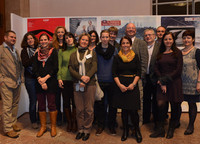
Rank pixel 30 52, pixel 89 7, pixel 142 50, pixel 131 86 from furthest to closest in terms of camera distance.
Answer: pixel 89 7 < pixel 30 52 < pixel 142 50 < pixel 131 86

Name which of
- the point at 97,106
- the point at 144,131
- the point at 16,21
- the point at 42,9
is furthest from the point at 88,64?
the point at 42,9

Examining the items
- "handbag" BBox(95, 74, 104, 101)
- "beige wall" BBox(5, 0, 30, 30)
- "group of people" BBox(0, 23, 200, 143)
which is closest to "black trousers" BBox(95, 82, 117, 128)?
"group of people" BBox(0, 23, 200, 143)

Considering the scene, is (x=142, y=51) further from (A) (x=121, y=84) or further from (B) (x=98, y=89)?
(B) (x=98, y=89)

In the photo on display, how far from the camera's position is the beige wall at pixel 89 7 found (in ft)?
18.2

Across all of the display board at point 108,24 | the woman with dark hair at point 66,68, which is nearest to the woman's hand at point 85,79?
the woman with dark hair at point 66,68

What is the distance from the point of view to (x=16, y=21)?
3609 mm

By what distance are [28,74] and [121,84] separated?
1602 millimetres

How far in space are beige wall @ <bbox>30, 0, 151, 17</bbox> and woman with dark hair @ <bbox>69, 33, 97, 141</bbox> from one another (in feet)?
11.1

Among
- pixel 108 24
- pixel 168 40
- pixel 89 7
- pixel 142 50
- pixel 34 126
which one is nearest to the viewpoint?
pixel 168 40

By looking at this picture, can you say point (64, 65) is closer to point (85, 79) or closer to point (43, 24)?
point (85, 79)

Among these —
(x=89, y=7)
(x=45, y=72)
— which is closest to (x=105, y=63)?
(x=45, y=72)

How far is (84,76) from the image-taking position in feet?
8.30

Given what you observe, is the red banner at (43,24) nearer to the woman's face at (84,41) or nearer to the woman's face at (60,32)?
the woman's face at (60,32)

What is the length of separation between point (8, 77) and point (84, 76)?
1219 millimetres
